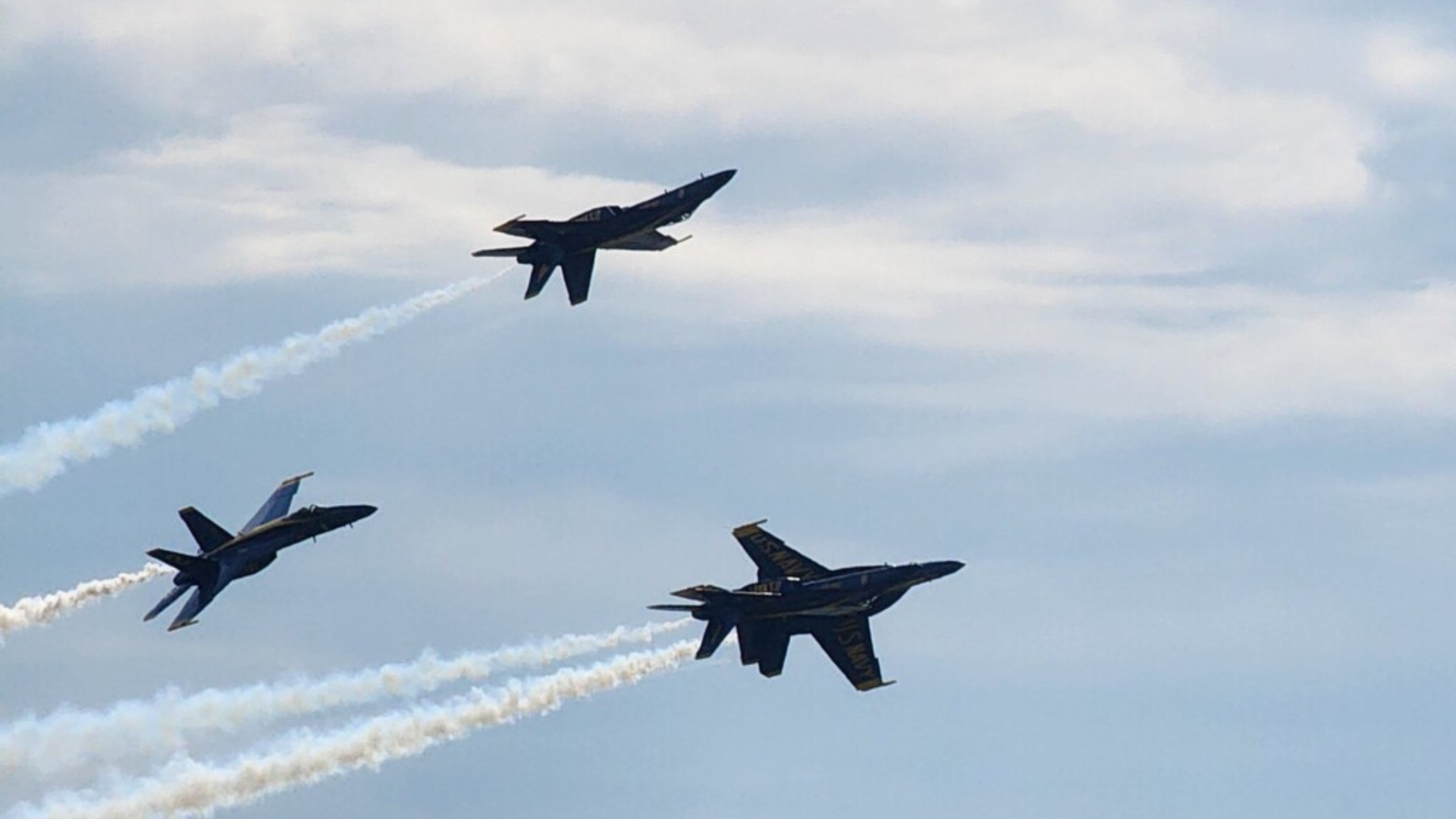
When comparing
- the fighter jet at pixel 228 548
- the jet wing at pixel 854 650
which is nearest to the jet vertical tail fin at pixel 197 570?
the fighter jet at pixel 228 548

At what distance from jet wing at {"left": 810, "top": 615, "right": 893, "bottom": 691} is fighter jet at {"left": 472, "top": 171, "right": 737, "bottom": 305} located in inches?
929

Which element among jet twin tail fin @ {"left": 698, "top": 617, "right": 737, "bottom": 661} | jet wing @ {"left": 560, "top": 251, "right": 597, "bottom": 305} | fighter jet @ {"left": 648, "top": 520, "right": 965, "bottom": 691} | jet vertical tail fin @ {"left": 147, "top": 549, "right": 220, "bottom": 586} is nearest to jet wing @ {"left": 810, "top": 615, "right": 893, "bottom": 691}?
fighter jet @ {"left": 648, "top": 520, "right": 965, "bottom": 691}

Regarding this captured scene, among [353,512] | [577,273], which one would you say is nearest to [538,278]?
[577,273]

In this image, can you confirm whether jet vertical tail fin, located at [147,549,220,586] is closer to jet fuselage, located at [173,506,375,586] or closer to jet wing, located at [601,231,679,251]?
jet fuselage, located at [173,506,375,586]

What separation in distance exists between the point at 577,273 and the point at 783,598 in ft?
69.3

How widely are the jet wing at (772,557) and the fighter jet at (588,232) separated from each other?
631 inches

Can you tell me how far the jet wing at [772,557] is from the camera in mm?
Answer: 115062

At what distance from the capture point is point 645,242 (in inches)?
4572

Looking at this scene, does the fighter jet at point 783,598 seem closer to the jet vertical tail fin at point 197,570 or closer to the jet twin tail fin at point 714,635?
the jet twin tail fin at point 714,635

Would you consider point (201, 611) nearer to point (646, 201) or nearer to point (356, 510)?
point (356, 510)

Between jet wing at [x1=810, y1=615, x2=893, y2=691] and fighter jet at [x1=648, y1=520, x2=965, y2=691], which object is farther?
jet wing at [x1=810, y1=615, x2=893, y2=691]

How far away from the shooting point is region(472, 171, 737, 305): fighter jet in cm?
11425

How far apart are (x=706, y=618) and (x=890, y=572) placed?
1017 cm

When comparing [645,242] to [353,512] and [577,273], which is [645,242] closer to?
[577,273]
